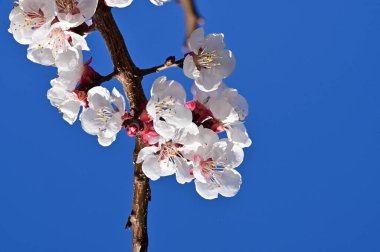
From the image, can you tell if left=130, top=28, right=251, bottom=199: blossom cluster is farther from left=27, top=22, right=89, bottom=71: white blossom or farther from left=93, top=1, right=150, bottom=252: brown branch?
left=27, top=22, right=89, bottom=71: white blossom

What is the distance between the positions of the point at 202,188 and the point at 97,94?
0.37 metres

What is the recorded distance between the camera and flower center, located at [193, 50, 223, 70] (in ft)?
5.04

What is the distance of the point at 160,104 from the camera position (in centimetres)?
140

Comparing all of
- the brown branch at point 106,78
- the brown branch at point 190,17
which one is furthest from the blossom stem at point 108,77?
the brown branch at point 190,17

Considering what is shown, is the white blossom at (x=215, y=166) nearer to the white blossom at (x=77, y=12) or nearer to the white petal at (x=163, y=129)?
the white petal at (x=163, y=129)

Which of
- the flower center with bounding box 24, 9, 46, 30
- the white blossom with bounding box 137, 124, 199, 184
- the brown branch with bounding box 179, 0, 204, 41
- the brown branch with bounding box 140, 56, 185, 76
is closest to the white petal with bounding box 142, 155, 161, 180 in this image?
the white blossom with bounding box 137, 124, 199, 184

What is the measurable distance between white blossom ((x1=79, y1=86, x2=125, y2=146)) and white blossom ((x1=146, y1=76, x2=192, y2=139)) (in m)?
0.09

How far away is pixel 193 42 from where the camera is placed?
1.55 metres

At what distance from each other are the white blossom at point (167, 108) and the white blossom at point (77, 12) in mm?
227

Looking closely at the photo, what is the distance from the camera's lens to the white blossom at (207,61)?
1.48 m

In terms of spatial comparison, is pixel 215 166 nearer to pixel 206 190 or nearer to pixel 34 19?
pixel 206 190

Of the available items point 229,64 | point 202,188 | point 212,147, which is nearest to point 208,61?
point 229,64

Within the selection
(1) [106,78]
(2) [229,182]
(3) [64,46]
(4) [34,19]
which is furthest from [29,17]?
(2) [229,182]

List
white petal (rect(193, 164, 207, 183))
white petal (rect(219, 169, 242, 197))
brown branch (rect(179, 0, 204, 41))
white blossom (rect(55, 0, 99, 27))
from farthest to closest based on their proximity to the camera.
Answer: brown branch (rect(179, 0, 204, 41))
white petal (rect(219, 169, 242, 197))
white petal (rect(193, 164, 207, 183))
white blossom (rect(55, 0, 99, 27))
